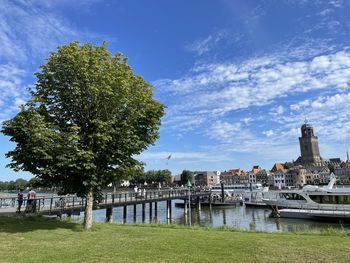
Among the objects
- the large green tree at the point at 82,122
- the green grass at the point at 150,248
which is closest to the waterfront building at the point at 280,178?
the large green tree at the point at 82,122

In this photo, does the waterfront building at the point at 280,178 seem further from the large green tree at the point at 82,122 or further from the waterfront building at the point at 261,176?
the large green tree at the point at 82,122

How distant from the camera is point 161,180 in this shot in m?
188

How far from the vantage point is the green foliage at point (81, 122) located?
1469 centimetres

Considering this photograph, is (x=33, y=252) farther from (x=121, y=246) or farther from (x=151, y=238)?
(x=151, y=238)

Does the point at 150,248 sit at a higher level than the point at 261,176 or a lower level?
lower

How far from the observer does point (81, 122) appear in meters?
16.7

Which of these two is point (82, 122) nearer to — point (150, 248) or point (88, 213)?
point (88, 213)

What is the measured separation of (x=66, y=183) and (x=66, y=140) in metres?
2.51

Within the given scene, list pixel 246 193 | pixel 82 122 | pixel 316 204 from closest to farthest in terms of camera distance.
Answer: pixel 82 122 < pixel 316 204 < pixel 246 193

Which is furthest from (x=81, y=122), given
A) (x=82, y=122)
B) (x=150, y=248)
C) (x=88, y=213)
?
(x=150, y=248)

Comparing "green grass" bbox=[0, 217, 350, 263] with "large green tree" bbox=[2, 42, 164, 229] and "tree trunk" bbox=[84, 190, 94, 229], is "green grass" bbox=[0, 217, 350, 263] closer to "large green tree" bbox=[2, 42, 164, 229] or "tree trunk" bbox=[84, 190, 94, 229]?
"tree trunk" bbox=[84, 190, 94, 229]

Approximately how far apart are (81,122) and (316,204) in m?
39.4

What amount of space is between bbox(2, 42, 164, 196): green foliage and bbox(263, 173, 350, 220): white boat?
33.4 meters

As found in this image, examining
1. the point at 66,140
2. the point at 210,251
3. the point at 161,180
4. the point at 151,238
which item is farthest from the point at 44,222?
the point at 161,180
